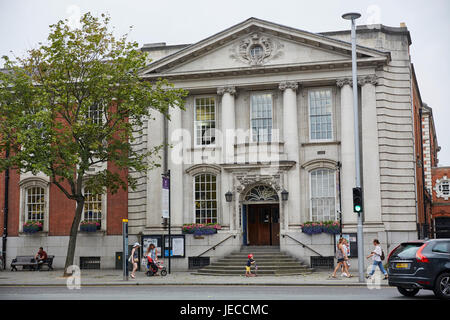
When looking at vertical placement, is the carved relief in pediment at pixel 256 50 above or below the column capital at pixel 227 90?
above

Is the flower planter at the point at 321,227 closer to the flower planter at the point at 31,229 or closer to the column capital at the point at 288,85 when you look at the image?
the column capital at the point at 288,85

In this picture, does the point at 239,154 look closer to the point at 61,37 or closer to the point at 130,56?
the point at 130,56

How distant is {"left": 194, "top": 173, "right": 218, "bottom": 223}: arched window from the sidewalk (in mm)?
3585

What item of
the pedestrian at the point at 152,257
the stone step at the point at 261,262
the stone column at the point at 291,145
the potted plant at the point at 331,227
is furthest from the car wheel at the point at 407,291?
the pedestrian at the point at 152,257

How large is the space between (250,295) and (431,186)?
4284 cm

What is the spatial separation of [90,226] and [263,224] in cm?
944

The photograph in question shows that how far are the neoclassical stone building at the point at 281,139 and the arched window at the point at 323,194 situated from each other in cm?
5

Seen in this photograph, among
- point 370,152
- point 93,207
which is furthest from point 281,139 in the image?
point 93,207

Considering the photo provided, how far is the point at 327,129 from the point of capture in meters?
31.8

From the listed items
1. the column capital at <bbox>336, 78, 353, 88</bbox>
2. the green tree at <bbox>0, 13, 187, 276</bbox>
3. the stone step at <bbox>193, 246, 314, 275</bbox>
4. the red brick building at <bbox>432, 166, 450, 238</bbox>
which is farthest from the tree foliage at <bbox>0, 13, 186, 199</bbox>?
the red brick building at <bbox>432, 166, 450, 238</bbox>

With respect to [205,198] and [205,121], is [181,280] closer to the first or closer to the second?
[205,198]

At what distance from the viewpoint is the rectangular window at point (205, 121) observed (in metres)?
33.2
